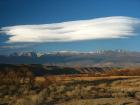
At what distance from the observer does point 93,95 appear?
32125mm

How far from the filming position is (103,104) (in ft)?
87.8

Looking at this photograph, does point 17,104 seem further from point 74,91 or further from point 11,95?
point 74,91

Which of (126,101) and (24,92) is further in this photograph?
(24,92)

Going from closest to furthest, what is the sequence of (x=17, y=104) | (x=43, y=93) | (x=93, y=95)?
(x=17, y=104)
(x=43, y=93)
(x=93, y=95)

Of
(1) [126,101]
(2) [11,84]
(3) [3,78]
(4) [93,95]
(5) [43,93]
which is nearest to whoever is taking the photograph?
(1) [126,101]

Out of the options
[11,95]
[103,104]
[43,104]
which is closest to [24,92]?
[11,95]

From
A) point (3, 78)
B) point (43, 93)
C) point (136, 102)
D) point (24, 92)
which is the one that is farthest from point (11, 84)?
point (136, 102)

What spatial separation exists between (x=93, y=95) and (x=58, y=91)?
10.6ft

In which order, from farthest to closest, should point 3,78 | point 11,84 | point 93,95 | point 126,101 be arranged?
1. point 3,78
2. point 11,84
3. point 93,95
4. point 126,101

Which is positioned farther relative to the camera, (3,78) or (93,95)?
(3,78)

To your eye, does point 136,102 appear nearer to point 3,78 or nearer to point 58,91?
point 58,91

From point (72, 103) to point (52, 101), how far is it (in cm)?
190

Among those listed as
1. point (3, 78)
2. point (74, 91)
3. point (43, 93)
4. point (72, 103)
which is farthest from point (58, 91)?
point (3, 78)

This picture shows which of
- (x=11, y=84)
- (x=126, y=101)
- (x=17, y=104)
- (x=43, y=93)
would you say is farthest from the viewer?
(x=11, y=84)
